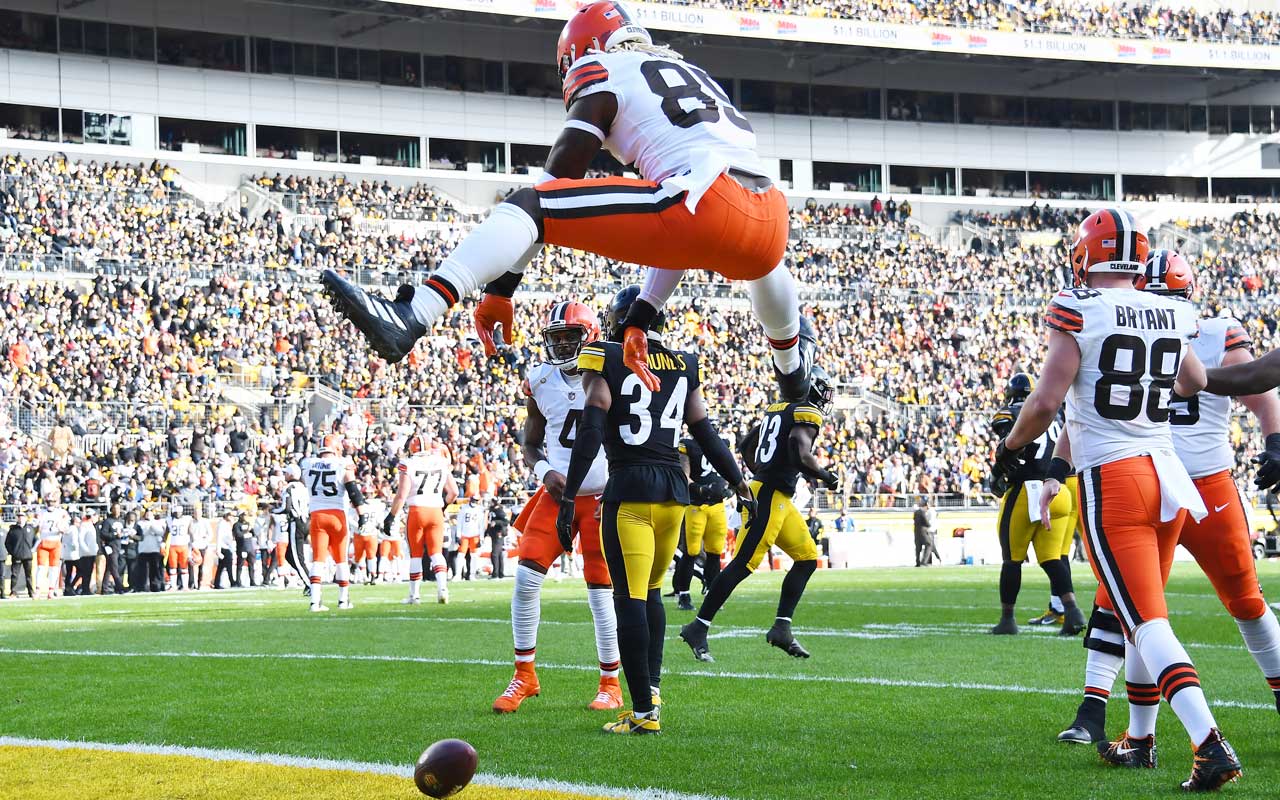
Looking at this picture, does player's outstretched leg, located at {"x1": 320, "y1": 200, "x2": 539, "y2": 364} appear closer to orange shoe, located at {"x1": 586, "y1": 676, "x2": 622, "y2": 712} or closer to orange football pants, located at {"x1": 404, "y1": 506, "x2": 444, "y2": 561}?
orange shoe, located at {"x1": 586, "y1": 676, "x2": 622, "y2": 712}

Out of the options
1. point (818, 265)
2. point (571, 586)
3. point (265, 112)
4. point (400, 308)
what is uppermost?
point (265, 112)

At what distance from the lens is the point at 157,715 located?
6.75 metres

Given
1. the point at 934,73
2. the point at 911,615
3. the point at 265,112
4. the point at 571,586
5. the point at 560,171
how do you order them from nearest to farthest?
1. the point at 560,171
2. the point at 911,615
3. the point at 571,586
4. the point at 265,112
5. the point at 934,73

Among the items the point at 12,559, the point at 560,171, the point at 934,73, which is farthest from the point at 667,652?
the point at 934,73

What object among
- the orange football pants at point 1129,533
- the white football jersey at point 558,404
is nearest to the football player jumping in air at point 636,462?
the white football jersey at point 558,404

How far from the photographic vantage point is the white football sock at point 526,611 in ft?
23.8

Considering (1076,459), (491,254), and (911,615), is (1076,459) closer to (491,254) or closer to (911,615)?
(491,254)

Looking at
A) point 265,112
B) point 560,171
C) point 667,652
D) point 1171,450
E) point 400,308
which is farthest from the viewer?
point 265,112

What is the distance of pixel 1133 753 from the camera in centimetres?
521

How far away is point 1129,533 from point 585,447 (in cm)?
249

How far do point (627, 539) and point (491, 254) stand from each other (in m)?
2.53

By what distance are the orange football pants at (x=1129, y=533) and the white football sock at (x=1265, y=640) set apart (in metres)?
0.58

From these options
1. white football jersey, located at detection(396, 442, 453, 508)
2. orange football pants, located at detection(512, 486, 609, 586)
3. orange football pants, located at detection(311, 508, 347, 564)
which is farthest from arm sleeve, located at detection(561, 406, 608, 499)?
white football jersey, located at detection(396, 442, 453, 508)

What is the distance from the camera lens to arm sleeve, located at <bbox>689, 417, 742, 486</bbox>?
698 cm
